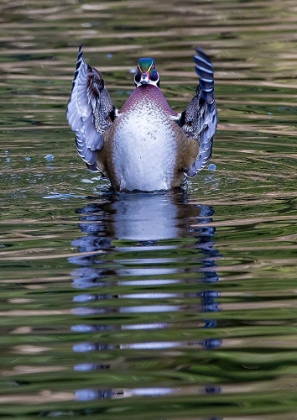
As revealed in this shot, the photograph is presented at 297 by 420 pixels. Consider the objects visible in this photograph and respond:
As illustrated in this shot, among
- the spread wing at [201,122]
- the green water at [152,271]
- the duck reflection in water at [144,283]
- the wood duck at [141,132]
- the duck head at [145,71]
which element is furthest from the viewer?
the duck head at [145,71]

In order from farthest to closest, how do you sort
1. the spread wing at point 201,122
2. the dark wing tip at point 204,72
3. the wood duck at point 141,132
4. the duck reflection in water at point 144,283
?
the wood duck at point 141,132 < the spread wing at point 201,122 < the dark wing tip at point 204,72 < the duck reflection in water at point 144,283

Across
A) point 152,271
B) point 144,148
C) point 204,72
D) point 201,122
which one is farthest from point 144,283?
point 201,122

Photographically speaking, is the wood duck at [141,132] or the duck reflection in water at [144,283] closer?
the duck reflection in water at [144,283]

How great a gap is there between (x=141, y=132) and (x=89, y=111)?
0.59 metres

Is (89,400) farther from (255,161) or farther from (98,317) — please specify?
(255,161)

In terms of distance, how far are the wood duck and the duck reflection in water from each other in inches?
19.9

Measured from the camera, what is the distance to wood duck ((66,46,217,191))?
9.27 m

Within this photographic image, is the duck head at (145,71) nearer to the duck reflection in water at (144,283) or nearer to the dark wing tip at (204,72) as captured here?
the dark wing tip at (204,72)

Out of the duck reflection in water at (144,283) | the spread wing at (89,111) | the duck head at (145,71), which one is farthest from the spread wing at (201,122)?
the duck reflection in water at (144,283)

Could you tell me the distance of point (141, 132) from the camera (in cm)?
925

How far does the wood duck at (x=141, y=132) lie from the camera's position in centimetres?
927

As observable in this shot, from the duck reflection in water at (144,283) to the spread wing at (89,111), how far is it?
87 centimetres

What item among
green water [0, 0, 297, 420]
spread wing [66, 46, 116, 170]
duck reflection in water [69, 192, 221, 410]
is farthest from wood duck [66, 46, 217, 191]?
duck reflection in water [69, 192, 221, 410]

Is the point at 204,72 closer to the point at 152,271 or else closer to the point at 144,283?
the point at 152,271
